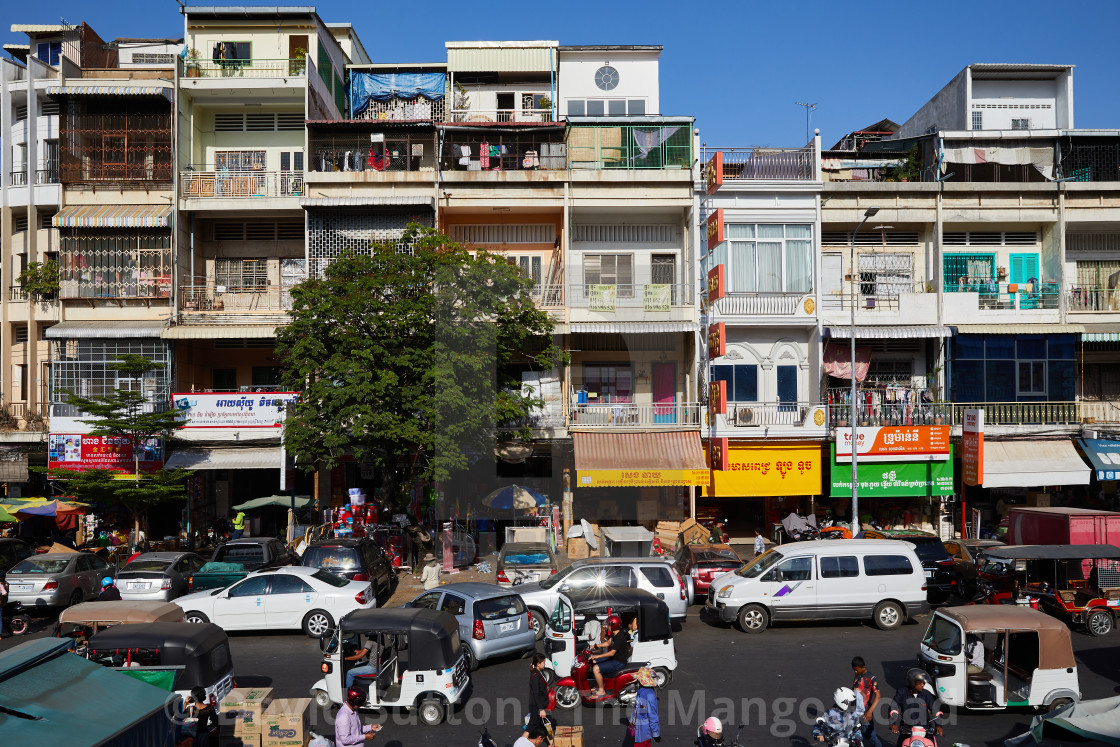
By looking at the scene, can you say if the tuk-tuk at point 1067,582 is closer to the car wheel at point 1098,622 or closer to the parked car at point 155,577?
the car wheel at point 1098,622

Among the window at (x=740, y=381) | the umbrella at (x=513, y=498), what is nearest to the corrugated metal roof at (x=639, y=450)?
the umbrella at (x=513, y=498)

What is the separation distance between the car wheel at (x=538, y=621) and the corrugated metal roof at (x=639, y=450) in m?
9.03

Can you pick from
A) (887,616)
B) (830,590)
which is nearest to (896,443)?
(887,616)

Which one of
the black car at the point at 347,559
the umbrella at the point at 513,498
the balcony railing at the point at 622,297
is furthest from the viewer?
the balcony railing at the point at 622,297

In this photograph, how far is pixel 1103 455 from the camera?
27.5 meters

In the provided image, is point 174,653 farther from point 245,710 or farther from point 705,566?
point 705,566

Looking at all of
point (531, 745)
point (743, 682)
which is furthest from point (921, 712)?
point (531, 745)

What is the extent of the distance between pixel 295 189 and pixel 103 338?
7.89 meters

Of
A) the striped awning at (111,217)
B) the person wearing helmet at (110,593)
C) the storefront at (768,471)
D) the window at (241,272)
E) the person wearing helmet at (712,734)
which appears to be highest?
the striped awning at (111,217)

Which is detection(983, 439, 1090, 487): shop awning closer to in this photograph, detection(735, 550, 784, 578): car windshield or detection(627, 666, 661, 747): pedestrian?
detection(735, 550, 784, 578): car windshield

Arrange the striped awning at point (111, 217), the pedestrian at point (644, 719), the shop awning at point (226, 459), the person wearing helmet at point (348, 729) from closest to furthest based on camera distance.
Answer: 1. the person wearing helmet at point (348, 729)
2. the pedestrian at point (644, 719)
3. the shop awning at point (226, 459)
4. the striped awning at point (111, 217)

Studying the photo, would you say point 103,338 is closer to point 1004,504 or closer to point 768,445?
point 768,445

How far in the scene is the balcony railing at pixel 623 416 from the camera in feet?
90.3

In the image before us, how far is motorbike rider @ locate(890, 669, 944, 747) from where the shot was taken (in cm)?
1025
